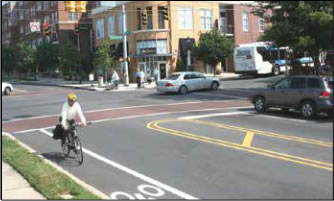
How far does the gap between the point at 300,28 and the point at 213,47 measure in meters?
28.5

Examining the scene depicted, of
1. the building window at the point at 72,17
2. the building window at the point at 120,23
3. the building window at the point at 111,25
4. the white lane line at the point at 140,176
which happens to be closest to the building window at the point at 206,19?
the building window at the point at 120,23

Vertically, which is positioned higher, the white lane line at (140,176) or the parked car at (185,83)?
the parked car at (185,83)

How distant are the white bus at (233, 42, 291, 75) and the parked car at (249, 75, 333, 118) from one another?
972 inches

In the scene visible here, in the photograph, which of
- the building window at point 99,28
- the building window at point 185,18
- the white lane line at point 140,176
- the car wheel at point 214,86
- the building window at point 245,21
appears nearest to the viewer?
the white lane line at point 140,176

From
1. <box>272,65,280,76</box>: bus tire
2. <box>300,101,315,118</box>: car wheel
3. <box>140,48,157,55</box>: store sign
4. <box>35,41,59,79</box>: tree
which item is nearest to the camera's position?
<box>300,101,315,118</box>: car wheel

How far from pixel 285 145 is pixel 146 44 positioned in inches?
1666

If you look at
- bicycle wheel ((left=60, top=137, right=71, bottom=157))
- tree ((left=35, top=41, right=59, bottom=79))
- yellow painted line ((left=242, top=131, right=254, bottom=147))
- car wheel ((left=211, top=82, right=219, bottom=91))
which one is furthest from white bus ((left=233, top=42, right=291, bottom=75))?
bicycle wheel ((left=60, top=137, right=71, bottom=157))

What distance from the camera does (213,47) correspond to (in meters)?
47.2

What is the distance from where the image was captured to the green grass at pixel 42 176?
24.1ft

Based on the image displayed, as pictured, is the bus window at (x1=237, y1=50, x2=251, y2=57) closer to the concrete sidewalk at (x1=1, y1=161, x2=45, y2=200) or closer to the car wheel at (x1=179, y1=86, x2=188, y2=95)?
the car wheel at (x1=179, y1=86, x2=188, y2=95)

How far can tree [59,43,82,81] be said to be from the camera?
58594 millimetres

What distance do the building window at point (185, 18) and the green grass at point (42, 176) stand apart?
41.9m

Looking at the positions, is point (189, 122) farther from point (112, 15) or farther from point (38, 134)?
point (112, 15)

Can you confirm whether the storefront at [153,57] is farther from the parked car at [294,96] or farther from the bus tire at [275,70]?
the parked car at [294,96]
